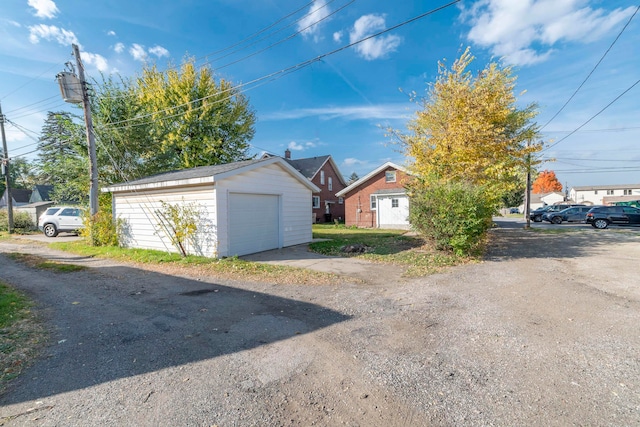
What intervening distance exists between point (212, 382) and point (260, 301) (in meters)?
2.40

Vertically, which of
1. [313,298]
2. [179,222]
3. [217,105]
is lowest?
[313,298]

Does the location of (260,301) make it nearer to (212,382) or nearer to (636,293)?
(212,382)

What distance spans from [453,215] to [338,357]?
6.59 meters

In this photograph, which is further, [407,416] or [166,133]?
[166,133]

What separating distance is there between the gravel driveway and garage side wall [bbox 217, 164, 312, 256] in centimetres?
324

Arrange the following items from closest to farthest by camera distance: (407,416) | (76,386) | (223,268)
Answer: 1. (407,416)
2. (76,386)
3. (223,268)

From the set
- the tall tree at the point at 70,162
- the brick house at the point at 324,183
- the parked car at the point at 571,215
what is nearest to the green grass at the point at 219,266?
the tall tree at the point at 70,162

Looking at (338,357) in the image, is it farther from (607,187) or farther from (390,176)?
(607,187)

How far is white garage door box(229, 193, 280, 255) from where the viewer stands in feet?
30.3

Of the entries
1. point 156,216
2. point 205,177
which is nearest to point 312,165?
point 156,216

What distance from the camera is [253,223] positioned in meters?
10.0

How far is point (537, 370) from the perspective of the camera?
9.27 ft

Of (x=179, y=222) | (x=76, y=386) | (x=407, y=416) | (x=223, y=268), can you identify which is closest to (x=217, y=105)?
(x=179, y=222)

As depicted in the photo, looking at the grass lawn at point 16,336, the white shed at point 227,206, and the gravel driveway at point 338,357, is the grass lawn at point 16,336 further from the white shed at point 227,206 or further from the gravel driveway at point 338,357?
the white shed at point 227,206
